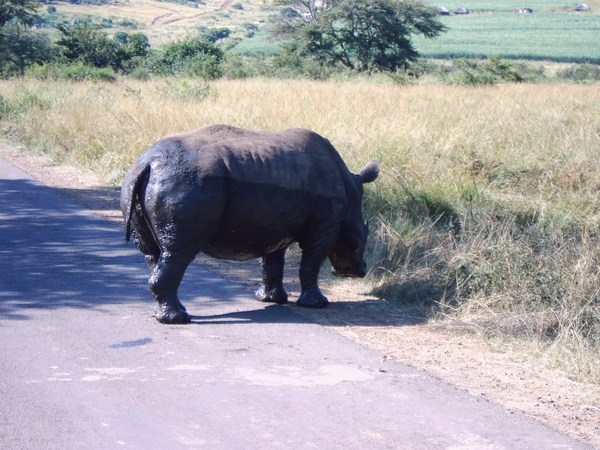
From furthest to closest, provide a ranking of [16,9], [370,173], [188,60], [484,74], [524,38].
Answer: [524,38] < [16,9] < [188,60] < [484,74] < [370,173]

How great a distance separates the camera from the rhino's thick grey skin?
5336 mm

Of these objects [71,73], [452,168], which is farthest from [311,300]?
[71,73]

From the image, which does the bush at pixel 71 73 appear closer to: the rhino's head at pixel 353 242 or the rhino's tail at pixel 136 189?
the rhino's head at pixel 353 242

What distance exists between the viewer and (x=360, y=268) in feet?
20.8

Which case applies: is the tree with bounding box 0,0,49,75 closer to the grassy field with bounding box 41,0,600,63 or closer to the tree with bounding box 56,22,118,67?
the tree with bounding box 56,22,118,67

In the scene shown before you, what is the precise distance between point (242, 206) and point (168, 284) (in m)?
0.75

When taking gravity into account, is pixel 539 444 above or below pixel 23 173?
above

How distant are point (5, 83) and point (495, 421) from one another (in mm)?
24303

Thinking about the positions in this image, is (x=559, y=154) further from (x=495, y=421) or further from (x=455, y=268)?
(x=495, y=421)

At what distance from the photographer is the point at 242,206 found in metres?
5.53

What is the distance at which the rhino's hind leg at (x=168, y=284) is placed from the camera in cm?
543

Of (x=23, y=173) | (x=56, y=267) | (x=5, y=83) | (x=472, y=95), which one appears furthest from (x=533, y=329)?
(x=5, y=83)

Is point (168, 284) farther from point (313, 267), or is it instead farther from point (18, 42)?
point (18, 42)

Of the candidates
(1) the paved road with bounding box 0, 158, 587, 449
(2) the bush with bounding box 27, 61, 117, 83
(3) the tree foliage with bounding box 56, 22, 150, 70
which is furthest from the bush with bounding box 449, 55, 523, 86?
(1) the paved road with bounding box 0, 158, 587, 449
